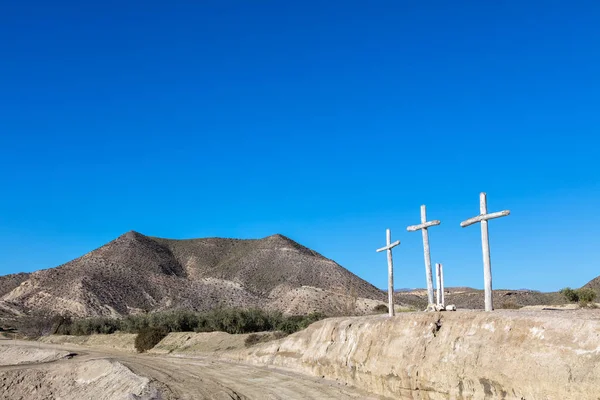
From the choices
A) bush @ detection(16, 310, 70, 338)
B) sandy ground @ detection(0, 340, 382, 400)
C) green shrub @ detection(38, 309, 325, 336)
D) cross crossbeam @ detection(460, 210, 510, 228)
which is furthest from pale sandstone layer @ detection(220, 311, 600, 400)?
bush @ detection(16, 310, 70, 338)

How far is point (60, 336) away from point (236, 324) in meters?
20.5

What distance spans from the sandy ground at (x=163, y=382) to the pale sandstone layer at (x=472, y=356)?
3.46 ft

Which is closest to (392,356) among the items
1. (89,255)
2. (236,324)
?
(236,324)

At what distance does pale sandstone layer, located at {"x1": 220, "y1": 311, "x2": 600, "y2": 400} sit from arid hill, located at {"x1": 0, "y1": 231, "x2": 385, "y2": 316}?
48448 millimetres

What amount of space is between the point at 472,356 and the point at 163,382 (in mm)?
11764

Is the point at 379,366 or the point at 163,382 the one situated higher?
the point at 379,366

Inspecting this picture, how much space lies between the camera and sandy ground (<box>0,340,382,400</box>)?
16.8 metres

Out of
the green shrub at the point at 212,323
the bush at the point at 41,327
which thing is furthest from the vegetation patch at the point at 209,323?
the bush at the point at 41,327

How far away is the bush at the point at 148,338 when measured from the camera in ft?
114

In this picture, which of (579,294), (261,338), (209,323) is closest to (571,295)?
(579,294)

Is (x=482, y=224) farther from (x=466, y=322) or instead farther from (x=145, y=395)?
(x=145, y=395)

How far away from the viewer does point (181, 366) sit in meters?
24.3

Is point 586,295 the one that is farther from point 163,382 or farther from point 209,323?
point 163,382

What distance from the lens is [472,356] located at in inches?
485
